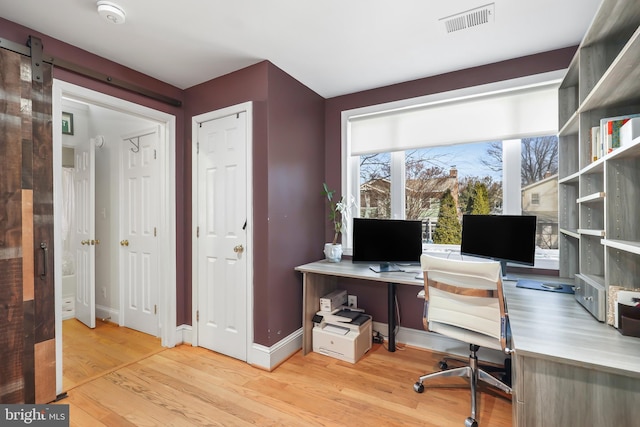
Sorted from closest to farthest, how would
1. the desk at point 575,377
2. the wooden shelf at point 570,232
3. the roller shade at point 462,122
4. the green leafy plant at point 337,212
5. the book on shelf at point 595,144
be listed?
the desk at point 575,377
the book on shelf at point 595,144
the wooden shelf at point 570,232
the roller shade at point 462,122
the green leafy plant at point 337,212

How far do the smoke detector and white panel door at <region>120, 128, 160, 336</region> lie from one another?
1.18 metres

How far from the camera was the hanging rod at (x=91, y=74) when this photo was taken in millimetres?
1853

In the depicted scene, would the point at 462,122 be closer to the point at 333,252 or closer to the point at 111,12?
the point at 333,252

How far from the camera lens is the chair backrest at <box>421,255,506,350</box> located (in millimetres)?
1681

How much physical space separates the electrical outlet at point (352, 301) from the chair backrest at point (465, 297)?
1.17 meters

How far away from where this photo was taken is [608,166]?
1.43 metres

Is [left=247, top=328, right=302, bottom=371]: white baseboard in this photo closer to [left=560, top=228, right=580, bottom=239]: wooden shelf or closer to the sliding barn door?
the sliding barn door

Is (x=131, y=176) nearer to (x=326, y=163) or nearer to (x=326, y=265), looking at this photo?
(x=326, y=163)

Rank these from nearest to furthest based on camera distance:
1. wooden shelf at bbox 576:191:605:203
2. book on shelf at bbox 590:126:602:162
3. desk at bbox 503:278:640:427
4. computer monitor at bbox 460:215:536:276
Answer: desk at bbox 503:278:640:427 < wooden shelf at bbox 576:191:605:203 < book on shelf at bbox 590:126:602:162 < computer monitor at bbox 460:215:536:276

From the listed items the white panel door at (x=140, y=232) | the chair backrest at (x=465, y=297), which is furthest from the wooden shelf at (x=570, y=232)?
the white panel door at (x=140, y=232)

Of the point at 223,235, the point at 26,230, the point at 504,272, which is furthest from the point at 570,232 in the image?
the point at 26,230

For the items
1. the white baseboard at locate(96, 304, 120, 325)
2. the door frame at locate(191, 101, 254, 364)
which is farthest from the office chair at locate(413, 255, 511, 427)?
the white baseboard at locate(96, 304, 120, 325)

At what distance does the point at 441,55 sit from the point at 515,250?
1.63 metres

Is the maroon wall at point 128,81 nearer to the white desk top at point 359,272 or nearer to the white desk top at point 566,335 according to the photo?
the white desk top at point 359,272
